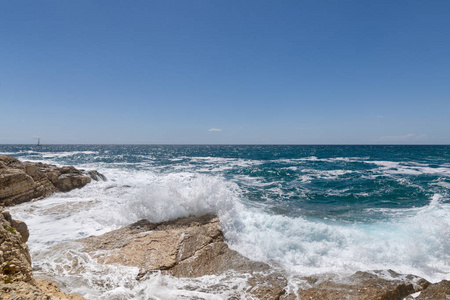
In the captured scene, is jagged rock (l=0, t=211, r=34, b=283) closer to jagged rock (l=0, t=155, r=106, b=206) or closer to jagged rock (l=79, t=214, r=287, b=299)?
jagged rock (l=79, t=214, r=287, b=299)

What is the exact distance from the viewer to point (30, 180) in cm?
1038

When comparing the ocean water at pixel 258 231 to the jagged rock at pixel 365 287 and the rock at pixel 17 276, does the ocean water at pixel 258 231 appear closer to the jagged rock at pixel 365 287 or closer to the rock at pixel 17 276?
the jagged rock at pixel 365 287

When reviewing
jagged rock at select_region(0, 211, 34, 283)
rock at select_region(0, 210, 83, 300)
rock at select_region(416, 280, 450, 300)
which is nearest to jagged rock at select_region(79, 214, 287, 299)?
rock at select_region(0, 210, 83, 300)

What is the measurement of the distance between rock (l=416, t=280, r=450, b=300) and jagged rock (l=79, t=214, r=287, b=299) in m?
2.40

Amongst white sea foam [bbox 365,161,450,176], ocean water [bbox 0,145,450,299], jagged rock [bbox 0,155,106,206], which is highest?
jagged rock [bbox 0,155,106,206]

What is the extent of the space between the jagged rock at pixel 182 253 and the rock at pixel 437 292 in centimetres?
240

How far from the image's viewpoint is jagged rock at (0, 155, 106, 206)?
31.3 feet

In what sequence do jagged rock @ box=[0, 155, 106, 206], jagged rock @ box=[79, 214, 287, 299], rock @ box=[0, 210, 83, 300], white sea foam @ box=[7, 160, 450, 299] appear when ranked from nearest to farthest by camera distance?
1. rock @ box=[0, 210, 83, 300]
2. white sea foam @ box=[7, 160, 450, 299]
3. jagged rock @ box=[79, 214, 287, 299]
4. jagged rock @ box=[0, 155, 106, 206]

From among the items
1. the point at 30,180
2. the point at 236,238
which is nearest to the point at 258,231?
the point at 236,238

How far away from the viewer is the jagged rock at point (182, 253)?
4.57 m

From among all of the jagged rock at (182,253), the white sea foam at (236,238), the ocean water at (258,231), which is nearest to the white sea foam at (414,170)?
the ocean water at (258,231)

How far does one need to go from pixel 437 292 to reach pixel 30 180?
14.2 m

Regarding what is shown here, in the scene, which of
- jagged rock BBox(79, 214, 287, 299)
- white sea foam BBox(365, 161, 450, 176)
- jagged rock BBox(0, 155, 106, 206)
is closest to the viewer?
jagged rock BBox(79, 214, 287, 299)

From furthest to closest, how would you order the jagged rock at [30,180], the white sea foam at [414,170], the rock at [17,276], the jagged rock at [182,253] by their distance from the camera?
the white sea foam at [414,170]
the jagged rock at [30,180]
the jagged rock at [182,253]
the rock at [17,276]
